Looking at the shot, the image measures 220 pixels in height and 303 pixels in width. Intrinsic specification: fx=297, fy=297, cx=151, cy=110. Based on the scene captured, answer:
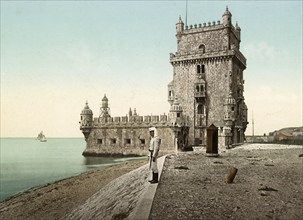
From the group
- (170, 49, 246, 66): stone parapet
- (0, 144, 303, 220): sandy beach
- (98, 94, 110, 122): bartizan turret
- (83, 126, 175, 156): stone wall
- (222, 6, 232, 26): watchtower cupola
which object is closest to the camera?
(0, 144, 303, 220): sandy beach

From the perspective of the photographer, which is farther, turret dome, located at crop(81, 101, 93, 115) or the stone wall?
turret dome, located at crop(81, 101, 93, 115)

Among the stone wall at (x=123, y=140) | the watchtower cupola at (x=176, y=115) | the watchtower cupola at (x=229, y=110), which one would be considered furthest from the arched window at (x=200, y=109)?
the stone wall at (x=123, y=140)

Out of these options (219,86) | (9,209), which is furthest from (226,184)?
(219,86)

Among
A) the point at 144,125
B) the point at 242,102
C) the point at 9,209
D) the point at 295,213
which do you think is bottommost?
the point at 9,209

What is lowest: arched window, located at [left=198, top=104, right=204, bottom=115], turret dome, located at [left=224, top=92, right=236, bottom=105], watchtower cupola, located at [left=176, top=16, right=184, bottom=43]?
arched window, located at [left=198, top=104, right=204, bottom=115]

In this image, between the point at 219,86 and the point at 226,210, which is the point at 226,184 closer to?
the point at 226,210

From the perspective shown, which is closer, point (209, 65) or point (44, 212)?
point (44, 212)

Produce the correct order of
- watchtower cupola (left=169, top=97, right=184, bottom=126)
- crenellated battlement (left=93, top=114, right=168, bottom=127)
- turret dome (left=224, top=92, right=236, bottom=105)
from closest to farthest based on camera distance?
1. turret dome (left=224, top=92, right=236, bottom=105)
2. watchtower cupola (left=169, top=97, right=184, bottom=126)
3. crenellated battlement (left=93, top=114, right=168, bottom=127)

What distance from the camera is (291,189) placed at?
31.0 feet

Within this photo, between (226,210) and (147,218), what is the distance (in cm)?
216

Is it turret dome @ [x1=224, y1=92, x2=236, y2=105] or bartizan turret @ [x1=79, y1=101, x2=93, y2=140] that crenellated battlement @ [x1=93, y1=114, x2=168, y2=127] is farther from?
turret dome @ [x1=224, y1=92, x2=236, y2=105]

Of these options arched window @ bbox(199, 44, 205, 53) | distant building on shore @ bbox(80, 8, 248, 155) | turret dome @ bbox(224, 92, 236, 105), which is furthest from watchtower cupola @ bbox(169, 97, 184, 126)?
arched window @ bbox(199, 44, 205, 53)

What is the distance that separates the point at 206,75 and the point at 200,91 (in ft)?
6.99

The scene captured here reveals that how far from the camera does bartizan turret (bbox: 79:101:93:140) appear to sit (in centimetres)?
4328
